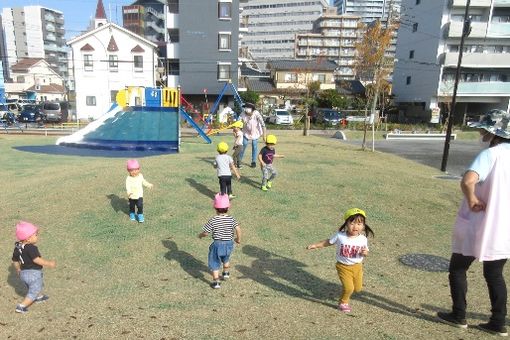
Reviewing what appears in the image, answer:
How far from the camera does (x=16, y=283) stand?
17.1 ft

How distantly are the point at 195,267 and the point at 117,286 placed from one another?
3.59 feet

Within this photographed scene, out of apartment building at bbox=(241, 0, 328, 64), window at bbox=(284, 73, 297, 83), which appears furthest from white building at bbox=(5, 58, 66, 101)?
apartment building at bbox=(241, 0, 328, 64)

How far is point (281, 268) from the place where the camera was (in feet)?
17.9

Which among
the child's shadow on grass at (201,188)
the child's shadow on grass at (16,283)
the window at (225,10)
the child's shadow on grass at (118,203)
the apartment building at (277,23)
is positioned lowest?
the child's shadow on grass at (16,283)

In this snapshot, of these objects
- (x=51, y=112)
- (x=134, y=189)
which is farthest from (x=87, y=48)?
(x=134, y=189)

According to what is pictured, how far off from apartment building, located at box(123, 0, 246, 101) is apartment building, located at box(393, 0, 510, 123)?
19770mm

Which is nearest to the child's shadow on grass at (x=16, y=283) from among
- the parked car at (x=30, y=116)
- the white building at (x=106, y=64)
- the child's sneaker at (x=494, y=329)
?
the child's sneaker at (x=494, y=329)

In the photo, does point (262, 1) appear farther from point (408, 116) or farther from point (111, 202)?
point (111, 202)

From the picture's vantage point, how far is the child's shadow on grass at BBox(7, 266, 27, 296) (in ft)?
16.4

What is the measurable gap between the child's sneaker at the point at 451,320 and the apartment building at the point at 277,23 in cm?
11325

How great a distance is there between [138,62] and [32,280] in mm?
36272

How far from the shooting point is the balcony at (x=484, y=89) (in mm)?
36250

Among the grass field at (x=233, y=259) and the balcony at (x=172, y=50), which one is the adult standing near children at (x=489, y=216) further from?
the balcony at (x=172, y=50)

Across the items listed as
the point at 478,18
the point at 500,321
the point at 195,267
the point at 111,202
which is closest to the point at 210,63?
the point at 478,18
